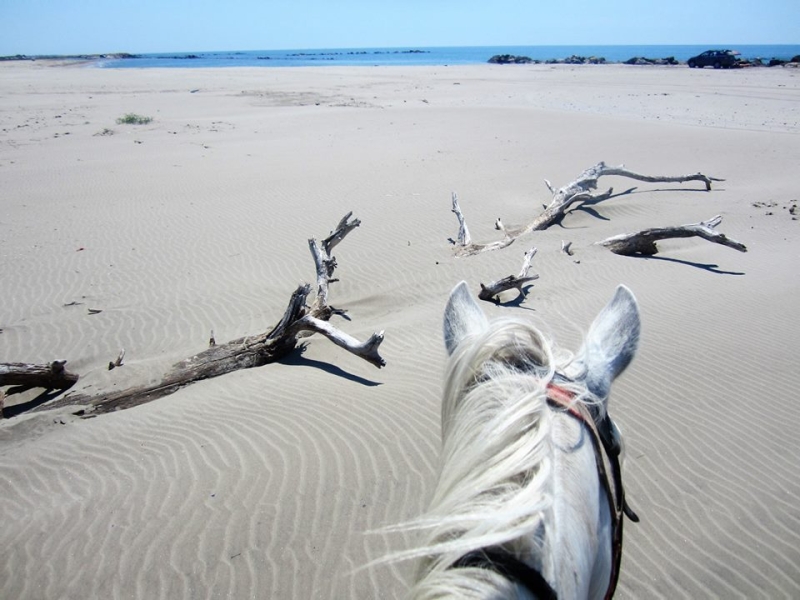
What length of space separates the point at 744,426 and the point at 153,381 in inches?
211

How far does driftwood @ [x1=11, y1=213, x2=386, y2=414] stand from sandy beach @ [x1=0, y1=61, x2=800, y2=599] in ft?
0.61

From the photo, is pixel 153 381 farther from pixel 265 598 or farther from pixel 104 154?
pixel 104 154

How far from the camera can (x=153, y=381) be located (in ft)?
17.1

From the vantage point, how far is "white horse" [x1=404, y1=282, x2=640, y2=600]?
962 millimetres

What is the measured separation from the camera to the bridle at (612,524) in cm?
95

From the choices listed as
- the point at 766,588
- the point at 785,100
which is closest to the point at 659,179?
the point at 766,588

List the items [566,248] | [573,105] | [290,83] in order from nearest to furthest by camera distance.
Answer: [566,248] → [573,105] → [290,83]

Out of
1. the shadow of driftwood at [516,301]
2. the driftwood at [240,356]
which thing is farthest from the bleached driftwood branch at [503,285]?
the driftwood at [240,356]

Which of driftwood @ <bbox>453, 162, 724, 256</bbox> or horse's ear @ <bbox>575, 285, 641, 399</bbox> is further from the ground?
horse's ear @ <bbox>575, 285, 641, 399</bbox>

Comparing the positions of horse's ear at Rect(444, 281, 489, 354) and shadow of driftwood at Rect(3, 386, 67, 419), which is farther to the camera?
shadow of driftwood at Rect(3, 386, 67, 419)

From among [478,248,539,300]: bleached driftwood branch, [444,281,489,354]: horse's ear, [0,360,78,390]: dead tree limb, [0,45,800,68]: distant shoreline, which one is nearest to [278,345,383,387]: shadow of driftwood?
[0,360,78,390]: dead tree limb

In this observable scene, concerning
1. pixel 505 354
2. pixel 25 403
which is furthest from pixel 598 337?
pixel 25 403

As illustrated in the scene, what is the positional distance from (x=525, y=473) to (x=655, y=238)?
8.54m

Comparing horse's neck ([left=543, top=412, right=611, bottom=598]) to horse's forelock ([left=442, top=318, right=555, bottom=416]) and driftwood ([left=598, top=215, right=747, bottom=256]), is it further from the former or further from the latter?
driftwood ([left=598, top=215, right=747, bottom=256])
